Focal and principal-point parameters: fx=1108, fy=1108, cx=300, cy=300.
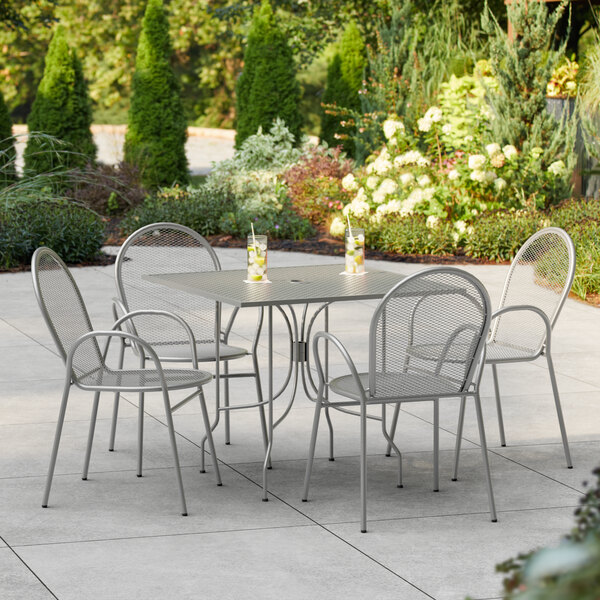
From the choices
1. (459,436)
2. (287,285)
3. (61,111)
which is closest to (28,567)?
(287,285)

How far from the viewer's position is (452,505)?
14.9 ft

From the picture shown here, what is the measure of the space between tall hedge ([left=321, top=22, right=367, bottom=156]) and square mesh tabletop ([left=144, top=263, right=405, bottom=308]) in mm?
12132

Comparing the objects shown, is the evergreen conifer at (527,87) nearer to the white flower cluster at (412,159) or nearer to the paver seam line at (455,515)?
the white flower cluster at (412,159)

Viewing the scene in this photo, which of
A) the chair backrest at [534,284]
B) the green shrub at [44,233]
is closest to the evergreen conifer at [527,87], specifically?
the green shrub at [44,233]

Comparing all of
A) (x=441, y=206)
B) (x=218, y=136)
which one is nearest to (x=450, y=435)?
(x=441, y=206)

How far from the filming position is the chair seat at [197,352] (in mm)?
5230

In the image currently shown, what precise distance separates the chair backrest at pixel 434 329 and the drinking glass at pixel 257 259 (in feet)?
3.03

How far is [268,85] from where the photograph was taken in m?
16.8

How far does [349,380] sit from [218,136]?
25827 millimetres

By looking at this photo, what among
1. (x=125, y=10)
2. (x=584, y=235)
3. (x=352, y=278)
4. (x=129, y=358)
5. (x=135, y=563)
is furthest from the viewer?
(x=125, y=10)

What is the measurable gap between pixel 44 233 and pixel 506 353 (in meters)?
7.27

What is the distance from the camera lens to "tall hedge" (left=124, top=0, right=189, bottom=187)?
16891 millimetres

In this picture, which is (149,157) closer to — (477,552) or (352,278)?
(352,278)

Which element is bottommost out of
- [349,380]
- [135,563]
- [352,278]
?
[135,563]
